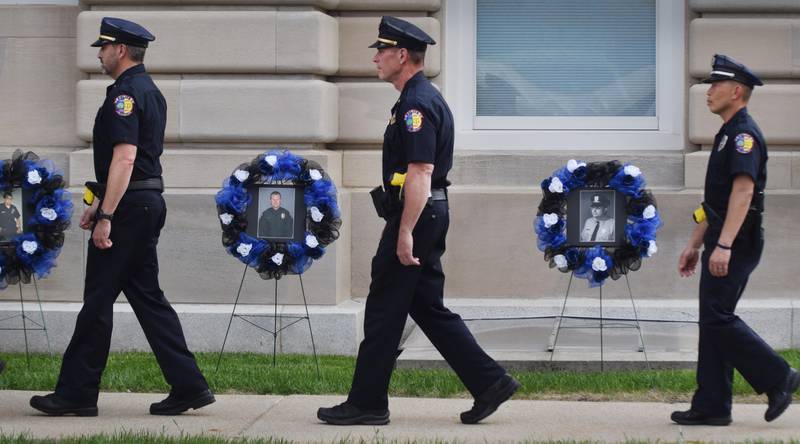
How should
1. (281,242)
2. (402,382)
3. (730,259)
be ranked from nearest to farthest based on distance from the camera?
1. (730,259)
2. (402,382)
3. (281,242)

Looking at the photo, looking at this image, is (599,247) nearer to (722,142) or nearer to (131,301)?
(722,142)

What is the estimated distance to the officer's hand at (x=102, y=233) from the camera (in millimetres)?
7406

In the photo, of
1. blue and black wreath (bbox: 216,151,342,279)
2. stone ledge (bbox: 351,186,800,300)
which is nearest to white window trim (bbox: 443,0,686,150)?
stone ledge (bbox: 351,186,800,300)

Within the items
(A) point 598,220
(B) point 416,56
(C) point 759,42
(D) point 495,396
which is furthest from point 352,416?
(C) point 759,42

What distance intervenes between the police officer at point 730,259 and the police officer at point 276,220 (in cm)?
313

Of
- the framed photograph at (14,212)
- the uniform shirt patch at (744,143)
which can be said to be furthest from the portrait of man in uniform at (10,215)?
the uniform shirt patch at (744,143)

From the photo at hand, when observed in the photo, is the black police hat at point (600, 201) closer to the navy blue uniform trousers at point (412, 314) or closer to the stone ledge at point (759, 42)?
the stone ledge at point (759, 42)

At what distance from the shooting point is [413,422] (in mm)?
7598

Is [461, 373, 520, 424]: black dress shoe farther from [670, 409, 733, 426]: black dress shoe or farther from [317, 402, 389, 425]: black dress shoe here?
[670, 409, 733, 426]: black dress shoe

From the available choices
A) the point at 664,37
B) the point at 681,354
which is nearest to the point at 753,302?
the point at 681,354

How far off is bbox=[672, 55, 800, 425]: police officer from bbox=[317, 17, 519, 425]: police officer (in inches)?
42.5

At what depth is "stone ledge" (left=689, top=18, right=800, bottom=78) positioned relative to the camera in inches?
431

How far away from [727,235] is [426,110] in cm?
170

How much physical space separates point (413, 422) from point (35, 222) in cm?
344
